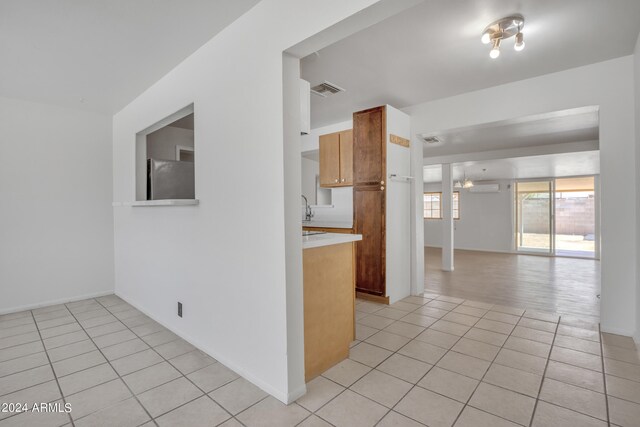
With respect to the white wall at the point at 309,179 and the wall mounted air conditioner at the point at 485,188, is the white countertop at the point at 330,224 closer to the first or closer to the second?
the white wall at the point at 309,179

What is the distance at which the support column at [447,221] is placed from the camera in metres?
6.10

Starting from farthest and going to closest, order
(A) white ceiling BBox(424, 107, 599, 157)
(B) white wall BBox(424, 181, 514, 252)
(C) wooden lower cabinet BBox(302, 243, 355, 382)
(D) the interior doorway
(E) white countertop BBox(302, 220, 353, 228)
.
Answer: (B) white wall BBox(424, 181, 514, 252)
(D) the interior doorway
(E) white countertop BBox(302, 220, 353, 228)
(A) white ceiling BBox(424, 107, 599, 157)
(C) wooden lower cabinet BBox(302, 243, 355, 382)

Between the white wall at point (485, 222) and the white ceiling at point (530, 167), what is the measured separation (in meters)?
0.56

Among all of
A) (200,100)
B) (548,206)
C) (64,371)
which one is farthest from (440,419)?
(548,206)

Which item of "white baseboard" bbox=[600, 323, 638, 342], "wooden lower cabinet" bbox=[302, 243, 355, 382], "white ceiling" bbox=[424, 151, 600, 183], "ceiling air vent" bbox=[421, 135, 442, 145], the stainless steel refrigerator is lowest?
"white baseboard" bbox=[600, 323, 638, 342]

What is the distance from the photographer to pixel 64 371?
7.21ft

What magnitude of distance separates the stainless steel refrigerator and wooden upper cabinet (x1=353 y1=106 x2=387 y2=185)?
6.32 feet

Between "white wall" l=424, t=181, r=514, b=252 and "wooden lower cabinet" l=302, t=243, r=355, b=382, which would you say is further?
"white wall" l=424, t=181, r=514, b=252

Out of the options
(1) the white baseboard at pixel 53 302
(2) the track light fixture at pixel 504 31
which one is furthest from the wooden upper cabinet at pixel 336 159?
(1) the white baseboard at pixel 53 302

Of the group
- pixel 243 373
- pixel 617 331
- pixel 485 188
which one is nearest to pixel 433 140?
pixel 617 331

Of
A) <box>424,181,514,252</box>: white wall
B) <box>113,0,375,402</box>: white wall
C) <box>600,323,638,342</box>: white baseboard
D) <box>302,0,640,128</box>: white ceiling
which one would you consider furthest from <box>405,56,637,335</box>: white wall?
<box>424,181,514,252</box>: white wall

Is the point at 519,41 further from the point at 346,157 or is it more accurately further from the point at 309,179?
the point at 309,179

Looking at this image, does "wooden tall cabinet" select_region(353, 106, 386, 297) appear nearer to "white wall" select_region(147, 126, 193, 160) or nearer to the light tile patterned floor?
the light tile patterned floor

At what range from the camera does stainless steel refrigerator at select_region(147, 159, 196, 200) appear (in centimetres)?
321
